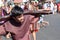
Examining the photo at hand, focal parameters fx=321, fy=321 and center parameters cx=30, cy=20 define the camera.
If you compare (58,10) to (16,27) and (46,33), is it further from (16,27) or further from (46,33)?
(16,27)

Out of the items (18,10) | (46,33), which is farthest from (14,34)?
(46,33)

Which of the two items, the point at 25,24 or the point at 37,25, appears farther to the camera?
the point at 37,25

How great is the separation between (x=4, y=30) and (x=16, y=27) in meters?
0.21

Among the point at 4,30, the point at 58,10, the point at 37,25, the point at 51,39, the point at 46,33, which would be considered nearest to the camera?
the point at 4,30

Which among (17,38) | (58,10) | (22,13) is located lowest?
(58,10)

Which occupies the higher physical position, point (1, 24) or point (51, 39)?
point (1, 24)

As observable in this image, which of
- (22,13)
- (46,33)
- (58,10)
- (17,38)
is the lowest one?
(58,10)

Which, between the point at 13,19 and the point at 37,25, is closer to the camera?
the point at 13,19

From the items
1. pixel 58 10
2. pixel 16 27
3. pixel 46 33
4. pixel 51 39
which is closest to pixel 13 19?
pixel 16 27

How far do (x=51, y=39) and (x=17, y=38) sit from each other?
5.34 metres

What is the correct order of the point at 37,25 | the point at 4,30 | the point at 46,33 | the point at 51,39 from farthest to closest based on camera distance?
the point at 46,33
the point at 51,39
the point at 37,25
the point at 4,30

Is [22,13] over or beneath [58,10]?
over

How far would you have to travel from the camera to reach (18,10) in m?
4.88

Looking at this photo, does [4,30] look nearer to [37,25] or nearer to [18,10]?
[18,10]
